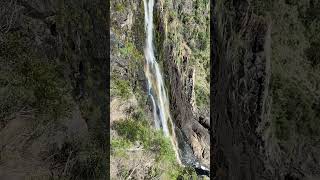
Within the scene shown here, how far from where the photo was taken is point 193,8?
6.12 meters

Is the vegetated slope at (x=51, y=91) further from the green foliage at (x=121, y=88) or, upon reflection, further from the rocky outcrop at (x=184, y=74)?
the rocky outcrop at (x=184, y=74)

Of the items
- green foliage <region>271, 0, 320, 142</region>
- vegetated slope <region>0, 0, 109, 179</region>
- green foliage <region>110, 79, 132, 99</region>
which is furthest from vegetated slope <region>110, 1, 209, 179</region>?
green foliage <region>271, 0, 320, 142</region>

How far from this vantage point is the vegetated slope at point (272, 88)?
18.8 feet

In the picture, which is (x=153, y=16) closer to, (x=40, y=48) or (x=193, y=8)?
(x=193, y=8)

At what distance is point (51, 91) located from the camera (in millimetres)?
4145

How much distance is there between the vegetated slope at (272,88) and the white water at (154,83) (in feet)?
3.19

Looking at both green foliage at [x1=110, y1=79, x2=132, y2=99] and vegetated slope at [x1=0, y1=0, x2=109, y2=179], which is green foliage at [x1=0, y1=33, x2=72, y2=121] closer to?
vegetated slope at [x1=0, y1=0, x2=109, y2=179]

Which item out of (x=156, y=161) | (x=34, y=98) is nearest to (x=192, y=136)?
(x=156, y=161)

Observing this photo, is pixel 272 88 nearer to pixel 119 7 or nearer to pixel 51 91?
pixel 119 7

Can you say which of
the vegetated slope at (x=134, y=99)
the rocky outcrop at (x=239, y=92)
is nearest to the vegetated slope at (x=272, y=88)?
the rocky outcrop at (x=239, y=92)

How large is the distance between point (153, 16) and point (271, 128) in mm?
2063

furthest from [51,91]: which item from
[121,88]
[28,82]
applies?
[121,88]

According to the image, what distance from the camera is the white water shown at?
5.55 m

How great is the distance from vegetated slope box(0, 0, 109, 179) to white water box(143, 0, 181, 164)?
2.77 ft
